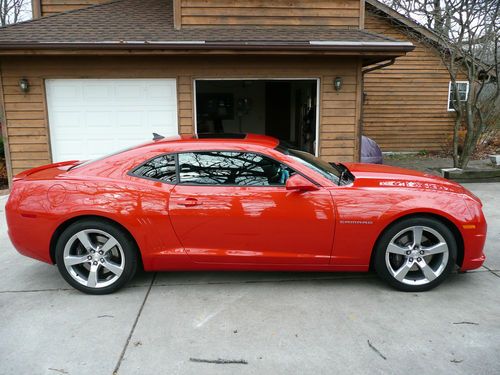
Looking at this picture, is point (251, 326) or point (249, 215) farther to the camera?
point (249, 215)

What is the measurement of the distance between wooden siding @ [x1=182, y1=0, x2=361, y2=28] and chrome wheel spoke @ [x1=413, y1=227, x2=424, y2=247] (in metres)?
5.77

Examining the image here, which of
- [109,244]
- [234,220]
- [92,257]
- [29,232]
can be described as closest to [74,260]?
[92,257]

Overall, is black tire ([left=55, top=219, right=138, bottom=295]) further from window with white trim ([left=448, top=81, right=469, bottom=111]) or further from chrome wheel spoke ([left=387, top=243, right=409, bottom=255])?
window with white trim ([left=448, top=81, right=469, bottom=111])

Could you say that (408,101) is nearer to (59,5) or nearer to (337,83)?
(337,83)

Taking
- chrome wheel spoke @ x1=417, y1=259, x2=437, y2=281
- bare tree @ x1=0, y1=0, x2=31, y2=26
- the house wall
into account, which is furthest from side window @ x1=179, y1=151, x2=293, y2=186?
bare tree @ x1=0, y1=0, x2=31, y2=26

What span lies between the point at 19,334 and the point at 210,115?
12.1 metres

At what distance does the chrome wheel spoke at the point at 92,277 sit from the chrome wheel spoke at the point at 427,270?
2809mm

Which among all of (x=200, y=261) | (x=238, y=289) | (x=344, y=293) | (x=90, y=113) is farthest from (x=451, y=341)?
(x=90, y=113)

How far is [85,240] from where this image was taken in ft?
11.3

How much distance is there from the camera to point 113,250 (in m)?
3.58

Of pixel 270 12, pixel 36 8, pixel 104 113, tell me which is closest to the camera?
pixel 104 113

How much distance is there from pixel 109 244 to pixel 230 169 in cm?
123

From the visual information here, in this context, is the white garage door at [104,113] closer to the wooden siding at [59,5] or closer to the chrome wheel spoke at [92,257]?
the wooden siding at [59,5]

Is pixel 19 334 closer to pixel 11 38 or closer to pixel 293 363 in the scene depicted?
pixel 293 363
